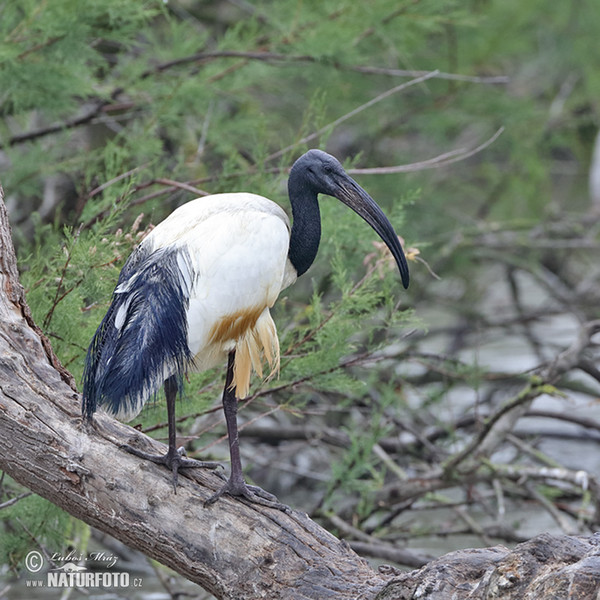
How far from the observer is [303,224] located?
10.0 ft

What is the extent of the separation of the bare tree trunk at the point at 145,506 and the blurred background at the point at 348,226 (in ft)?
1.43

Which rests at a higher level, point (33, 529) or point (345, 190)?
point (345, 190)

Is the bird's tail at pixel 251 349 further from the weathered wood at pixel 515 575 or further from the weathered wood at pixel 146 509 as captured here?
Answer: the weathered wood at pixel 515 575

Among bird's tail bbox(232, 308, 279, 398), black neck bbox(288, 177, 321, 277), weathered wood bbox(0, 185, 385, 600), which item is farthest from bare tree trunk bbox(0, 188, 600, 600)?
black neck bbox(288, 177, 321, 277)

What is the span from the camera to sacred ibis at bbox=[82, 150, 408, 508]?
2.61 meters

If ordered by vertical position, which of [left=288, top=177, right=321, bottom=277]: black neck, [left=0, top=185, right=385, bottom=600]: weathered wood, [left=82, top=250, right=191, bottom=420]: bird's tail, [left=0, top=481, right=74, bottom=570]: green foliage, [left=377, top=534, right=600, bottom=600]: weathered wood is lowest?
[left=0, top=481, right=74, bottom=570]: green foliage

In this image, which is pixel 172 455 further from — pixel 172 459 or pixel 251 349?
pixel 251 349

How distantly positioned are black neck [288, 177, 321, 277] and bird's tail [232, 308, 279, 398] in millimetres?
240

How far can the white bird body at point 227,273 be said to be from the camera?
2.74 metres

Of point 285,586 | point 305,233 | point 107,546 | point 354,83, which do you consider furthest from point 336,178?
point 354,83

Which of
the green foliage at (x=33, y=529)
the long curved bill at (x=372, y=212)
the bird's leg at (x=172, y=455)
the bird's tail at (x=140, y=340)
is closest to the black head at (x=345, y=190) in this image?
the long curved bill at (x=372, y=212)

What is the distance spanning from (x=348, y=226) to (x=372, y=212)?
86 centimetres

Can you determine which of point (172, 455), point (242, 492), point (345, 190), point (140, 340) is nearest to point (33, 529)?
point (172, 455)

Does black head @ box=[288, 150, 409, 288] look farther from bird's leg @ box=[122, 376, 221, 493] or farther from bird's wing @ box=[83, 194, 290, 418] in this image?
bird's leg @ box=[122, 376, 221, 493]
